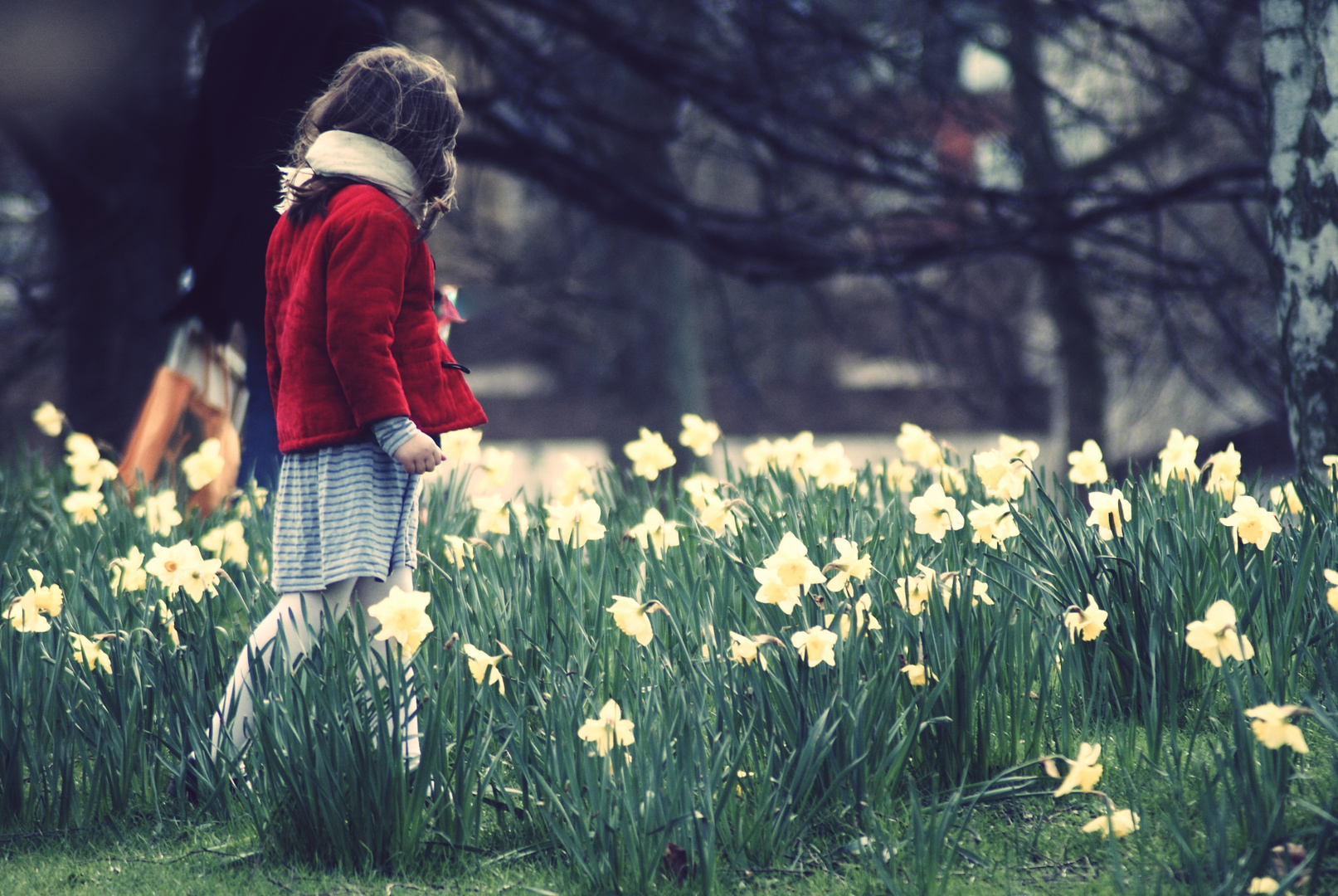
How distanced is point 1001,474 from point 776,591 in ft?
2.70

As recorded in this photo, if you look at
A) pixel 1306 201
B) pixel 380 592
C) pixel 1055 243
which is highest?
pixel 1055 243

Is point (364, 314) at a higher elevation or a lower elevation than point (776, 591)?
higher

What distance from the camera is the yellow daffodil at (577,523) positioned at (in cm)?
248

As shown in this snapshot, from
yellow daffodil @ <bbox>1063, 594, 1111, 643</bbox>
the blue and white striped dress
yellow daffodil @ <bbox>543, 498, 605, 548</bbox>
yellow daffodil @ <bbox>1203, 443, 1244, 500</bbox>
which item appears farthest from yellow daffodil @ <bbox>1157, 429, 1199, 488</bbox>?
the blue and white striped dress

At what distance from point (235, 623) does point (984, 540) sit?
1.68 metres

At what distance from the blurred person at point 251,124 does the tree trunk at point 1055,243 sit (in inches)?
138

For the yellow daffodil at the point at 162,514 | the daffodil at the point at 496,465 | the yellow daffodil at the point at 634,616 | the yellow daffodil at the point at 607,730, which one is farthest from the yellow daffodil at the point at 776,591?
the yellow daffodil at the point at 162,514

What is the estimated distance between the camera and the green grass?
1704 millimetres

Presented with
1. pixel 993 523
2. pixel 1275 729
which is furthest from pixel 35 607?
pixel 1275 729

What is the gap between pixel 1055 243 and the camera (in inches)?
311

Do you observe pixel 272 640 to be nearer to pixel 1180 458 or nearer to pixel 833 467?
pixel 833 467

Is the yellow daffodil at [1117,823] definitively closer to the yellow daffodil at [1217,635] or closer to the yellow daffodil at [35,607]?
the yellow daffodil at [1217,635]

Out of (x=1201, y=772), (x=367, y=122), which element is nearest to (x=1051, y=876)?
(x=1201, y=772)

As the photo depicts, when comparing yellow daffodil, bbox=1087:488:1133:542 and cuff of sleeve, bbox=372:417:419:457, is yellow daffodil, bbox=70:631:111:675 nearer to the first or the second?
cuff of sleeve, bbox=372:417:419:457
